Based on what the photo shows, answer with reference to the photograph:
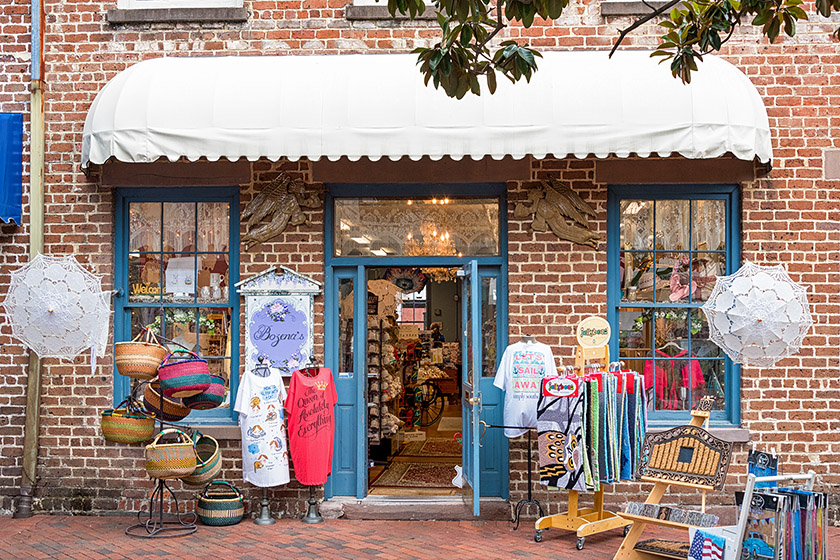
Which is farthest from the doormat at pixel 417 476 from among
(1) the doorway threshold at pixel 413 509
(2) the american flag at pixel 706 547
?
(2) the american flag at pixel 706 547

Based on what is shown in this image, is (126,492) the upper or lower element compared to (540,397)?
lower

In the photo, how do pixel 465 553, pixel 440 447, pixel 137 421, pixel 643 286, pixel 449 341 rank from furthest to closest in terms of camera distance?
pixel 449 341, pixel 440 447, pixel 643 286, pixel 137 421, pixel 465 553

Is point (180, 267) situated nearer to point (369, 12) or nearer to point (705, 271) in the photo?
point (369, 12)

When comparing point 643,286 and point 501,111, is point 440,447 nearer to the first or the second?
point 643,286

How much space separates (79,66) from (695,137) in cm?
557

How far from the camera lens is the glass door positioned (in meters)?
7.30

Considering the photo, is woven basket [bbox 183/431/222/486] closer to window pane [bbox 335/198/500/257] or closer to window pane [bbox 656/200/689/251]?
window pane [bbox 335/198/500/257]

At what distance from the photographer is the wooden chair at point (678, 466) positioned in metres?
6.14

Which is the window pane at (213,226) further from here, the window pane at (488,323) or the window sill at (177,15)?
the window pane at (488,323)

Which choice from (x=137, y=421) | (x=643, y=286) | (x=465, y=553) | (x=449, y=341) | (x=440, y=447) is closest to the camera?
(x=465, y=553)

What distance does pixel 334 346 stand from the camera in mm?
8117

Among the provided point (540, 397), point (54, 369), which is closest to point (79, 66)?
point (54, 369)

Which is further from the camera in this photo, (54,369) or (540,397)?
(54,369)

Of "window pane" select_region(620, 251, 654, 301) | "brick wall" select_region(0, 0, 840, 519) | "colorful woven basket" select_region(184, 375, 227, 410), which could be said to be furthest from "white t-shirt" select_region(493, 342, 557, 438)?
"colorful woven basket" select_region(184, 375, 227, 410)
